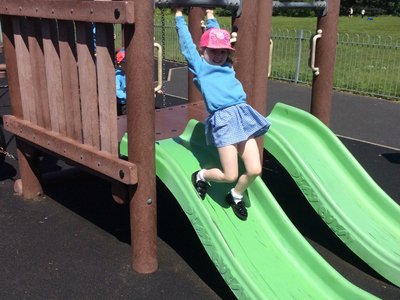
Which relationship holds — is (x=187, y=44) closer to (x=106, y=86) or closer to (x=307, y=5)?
(x=106, y=86)

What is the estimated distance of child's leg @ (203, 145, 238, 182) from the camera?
123 inches

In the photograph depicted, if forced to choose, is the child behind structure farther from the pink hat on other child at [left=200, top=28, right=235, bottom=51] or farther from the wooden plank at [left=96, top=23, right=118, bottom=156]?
the pink hat on other child at [left=200, top=28, right=235, bottom=51]

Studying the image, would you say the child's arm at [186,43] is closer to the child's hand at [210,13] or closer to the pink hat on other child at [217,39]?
the pink hat on other child at [217,39]

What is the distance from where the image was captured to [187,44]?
3014mm

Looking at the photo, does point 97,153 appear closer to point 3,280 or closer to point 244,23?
point 3,280

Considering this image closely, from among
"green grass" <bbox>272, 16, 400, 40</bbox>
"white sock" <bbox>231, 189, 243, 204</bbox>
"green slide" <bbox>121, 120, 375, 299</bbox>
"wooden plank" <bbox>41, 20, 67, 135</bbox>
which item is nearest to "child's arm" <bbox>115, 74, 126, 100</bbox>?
"wooden plank" <bbox>41, 20, 67, 135</bbox>

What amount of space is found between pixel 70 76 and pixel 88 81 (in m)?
0.28

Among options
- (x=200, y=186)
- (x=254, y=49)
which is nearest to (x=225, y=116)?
(x=200, y=186)

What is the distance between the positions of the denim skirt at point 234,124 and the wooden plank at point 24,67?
1.59m

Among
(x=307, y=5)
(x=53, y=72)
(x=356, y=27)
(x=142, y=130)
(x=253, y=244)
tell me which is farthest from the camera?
(x=356, y=27)

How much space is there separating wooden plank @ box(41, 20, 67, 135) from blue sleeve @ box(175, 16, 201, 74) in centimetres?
100

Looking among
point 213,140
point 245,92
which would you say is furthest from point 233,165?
point 245,92

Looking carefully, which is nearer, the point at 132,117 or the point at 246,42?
the point at 132,117

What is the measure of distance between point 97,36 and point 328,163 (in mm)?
2141
